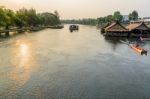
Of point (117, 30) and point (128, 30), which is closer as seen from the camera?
point (117, 30)

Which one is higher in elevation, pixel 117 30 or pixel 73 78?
pixel 117 30

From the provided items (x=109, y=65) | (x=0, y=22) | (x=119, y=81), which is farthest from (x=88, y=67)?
(x=0, y=22)

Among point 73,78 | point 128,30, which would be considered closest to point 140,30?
point 128,30

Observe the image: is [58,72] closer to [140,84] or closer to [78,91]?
[78,91]

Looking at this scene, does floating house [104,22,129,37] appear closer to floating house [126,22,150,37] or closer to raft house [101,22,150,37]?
raft house [101,22,150,37]

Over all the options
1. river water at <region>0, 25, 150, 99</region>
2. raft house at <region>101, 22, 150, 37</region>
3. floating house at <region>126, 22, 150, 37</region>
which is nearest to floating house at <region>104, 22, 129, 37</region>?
raft house at <region>101, 22, 150, 37</region>

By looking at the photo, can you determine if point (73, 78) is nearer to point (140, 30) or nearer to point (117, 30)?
point (117, 30)

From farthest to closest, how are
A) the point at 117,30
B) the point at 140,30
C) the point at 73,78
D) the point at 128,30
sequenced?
the point at 140,30
the point at 128,30
the point at 117,30
the point at 73,78

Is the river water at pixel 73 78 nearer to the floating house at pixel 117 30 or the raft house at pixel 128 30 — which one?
the floating house at pixel 117 30

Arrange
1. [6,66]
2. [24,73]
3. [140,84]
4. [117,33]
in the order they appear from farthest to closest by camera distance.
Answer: [117,33], [6,66], [24,73], [140,84]

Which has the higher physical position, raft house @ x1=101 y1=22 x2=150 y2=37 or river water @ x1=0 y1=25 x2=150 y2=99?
raft house @ x1=101 y1=22 x2=150 y2=37

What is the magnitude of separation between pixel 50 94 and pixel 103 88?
6.29 metres

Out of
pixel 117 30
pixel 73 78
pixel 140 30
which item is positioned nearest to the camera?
pixel 73 78

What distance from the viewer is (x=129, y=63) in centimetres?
4153
